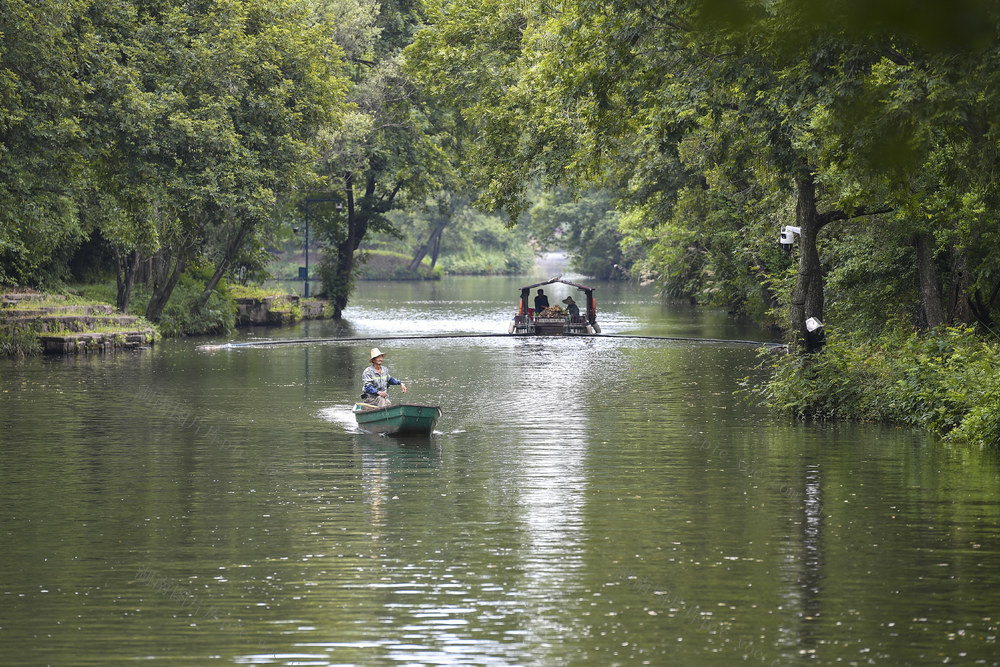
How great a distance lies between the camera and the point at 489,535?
15133 millimetres

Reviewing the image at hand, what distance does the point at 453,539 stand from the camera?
1492 centimetres

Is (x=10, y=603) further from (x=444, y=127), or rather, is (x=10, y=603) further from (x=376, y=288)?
(x=376, y=288)

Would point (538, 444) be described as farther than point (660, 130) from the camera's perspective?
No

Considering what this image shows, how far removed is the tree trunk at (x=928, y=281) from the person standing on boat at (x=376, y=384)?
11.2 meters

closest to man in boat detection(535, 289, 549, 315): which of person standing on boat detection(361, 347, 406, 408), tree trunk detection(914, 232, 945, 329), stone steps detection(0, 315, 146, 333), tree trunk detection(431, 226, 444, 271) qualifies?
stone steps detection(0, 315, 146, 333)

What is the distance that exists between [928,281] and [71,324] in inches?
1113

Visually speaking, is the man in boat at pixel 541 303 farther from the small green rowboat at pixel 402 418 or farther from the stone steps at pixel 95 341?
the small green rowboat at pixel 402 418

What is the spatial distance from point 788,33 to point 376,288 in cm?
9103

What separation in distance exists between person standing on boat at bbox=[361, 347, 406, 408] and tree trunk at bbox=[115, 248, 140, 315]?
86.1ft

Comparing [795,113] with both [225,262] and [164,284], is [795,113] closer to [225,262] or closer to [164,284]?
[164,284]

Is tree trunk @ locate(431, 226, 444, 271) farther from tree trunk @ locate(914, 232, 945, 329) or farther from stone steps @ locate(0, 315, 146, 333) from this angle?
tree trunk @ locate(914, 232, 945, 329)

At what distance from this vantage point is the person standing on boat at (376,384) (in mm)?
24922

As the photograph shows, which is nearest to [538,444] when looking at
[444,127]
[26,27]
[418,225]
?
[26,27]

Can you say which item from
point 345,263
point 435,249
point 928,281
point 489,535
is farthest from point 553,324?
point 435,249
